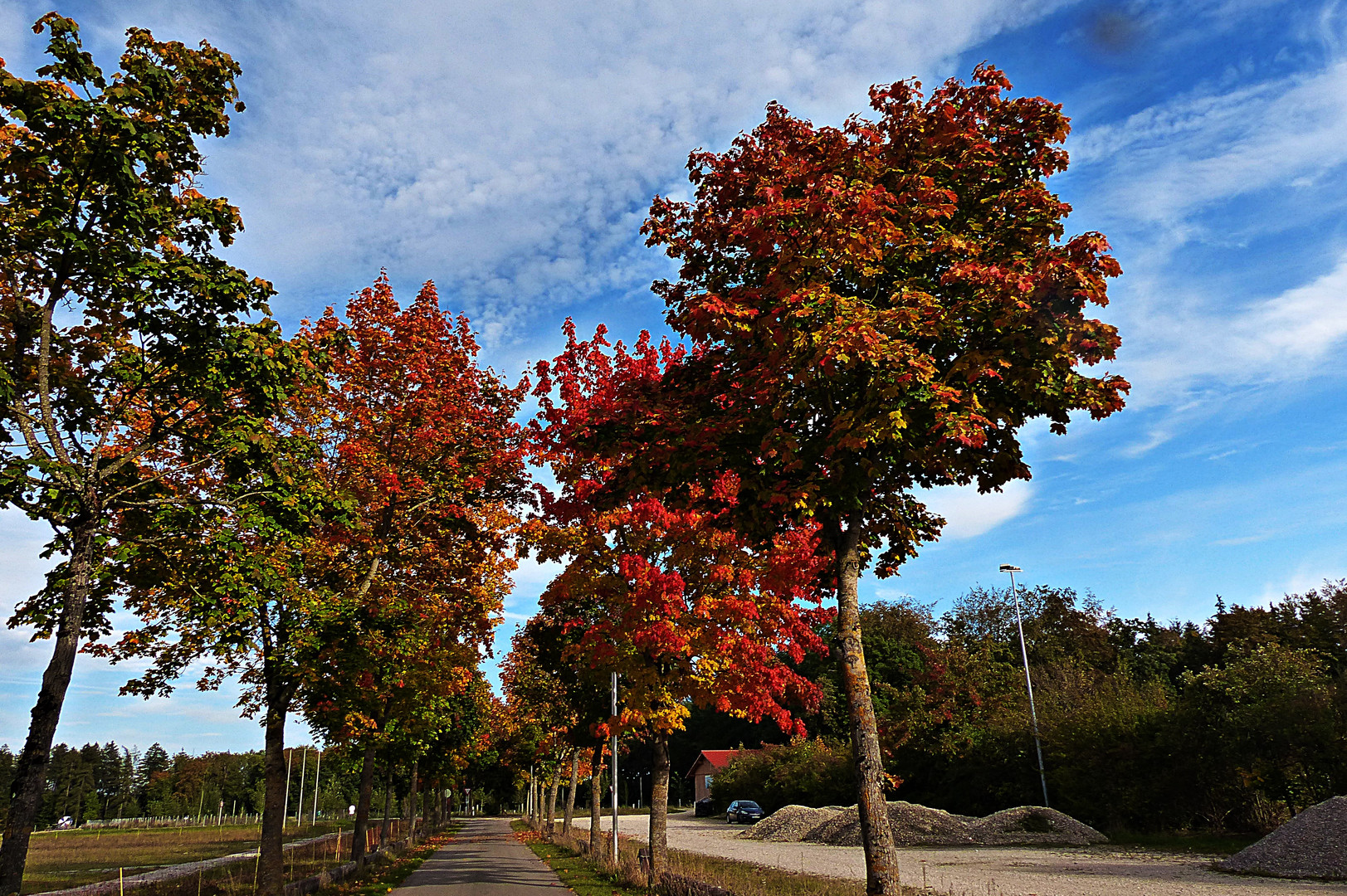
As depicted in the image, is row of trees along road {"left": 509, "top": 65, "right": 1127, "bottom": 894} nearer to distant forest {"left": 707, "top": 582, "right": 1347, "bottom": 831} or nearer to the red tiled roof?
distant forest {"left": 707, "top": 582, "right": 1347, "bottom": 831}

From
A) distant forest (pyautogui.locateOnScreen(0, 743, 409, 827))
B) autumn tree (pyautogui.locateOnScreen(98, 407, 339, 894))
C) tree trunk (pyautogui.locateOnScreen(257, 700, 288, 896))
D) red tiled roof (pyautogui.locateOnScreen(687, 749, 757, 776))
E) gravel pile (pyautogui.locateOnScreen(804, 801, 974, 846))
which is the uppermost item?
autumn tree (pyautogui.locateOnScreen(98, 407, 339, 894))

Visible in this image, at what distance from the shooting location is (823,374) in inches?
325

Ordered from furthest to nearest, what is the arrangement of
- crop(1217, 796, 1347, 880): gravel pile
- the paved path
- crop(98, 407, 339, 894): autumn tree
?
the paved path → crop(1217, 796, 1347, 880): gravel pile → crop(98, 407, 339, 894): autumn tree

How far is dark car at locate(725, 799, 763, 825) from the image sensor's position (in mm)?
53469

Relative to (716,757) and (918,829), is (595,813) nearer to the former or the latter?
(918,829)

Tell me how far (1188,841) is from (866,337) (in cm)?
2559

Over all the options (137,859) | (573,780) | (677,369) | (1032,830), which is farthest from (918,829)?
(137,859)

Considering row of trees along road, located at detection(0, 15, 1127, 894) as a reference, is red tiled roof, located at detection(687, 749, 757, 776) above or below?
below

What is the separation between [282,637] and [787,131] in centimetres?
1288

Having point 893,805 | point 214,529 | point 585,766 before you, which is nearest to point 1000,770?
point 893,805

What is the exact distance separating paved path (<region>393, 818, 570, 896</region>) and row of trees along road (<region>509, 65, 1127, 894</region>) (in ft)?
39.7

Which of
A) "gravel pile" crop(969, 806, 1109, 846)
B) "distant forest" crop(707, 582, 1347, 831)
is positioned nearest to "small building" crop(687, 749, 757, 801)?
"distant forest" crop(707, 582, 1347, 831)

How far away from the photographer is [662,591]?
634 inches

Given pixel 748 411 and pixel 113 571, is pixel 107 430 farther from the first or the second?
pixel 748 411
